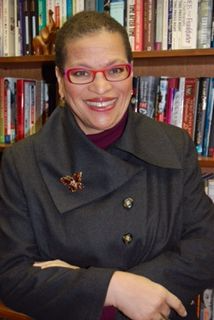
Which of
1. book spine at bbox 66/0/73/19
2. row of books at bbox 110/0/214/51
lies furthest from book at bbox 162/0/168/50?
book spine at bbox 66/0/73/19

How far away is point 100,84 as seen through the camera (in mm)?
1052

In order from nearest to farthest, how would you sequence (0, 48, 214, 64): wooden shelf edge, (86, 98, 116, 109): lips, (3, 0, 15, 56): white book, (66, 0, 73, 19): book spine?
1. (86, 98, 116, 109): lips
2. (0, 48, 214, 64): wooden shelf edge
3. (66, 0, 73, 19): book spine
4. (3, 0, 15, 56): white book

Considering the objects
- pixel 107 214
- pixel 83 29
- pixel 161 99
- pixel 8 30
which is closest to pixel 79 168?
pixel 107 214

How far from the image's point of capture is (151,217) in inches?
43.6

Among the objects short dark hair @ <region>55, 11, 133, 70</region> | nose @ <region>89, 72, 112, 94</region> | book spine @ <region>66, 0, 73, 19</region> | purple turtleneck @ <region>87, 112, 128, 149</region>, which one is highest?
book spine @ <region>66, 0, 73, 19</region>

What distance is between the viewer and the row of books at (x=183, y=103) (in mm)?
1483

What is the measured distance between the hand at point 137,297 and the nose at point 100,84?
1.53 ft

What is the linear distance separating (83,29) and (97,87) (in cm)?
15

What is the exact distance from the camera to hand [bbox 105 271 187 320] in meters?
0.96

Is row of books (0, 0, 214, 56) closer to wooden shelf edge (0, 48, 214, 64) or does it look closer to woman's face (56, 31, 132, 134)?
wooden shelf edge (0, 48, 214, 64)

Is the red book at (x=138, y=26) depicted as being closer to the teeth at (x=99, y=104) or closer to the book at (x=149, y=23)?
the book at (x=149, y=23)

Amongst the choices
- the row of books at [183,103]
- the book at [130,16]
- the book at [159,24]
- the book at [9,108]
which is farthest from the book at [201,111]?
the book at [9,108]

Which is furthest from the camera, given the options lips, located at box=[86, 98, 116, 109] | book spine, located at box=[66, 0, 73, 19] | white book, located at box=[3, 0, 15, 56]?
white book, located at box=[3, 0, 15, 56]

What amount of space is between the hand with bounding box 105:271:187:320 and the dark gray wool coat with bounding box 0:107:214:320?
0.18 feet
